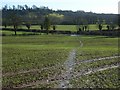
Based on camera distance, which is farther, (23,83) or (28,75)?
(28,75)

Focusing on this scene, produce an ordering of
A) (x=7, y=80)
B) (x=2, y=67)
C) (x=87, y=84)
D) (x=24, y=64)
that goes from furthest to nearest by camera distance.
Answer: (x=24, y=64)
(x=2, y=67)
(x=7, y=80)
(x=87, y=84)

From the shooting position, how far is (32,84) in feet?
64.1

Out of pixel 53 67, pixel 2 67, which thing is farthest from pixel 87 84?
pixel 2 67

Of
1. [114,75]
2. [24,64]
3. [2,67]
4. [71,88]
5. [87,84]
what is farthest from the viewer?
[24,64]

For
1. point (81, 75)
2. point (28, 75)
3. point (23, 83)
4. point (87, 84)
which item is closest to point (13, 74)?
point (28, 75)

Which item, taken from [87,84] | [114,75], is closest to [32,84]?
[87,84]

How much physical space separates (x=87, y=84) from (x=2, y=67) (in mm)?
10619

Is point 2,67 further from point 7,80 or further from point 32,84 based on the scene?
point 32,84

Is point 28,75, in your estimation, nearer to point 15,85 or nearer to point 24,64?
point 15,85

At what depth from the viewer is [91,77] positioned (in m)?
21.9

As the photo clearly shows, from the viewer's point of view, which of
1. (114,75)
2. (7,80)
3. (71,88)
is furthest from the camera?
(114,75)

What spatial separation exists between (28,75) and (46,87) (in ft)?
15.5

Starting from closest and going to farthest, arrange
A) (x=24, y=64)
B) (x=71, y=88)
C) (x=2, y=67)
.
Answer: (x=71, y=88), (x=2, y=67), (x=24, y=64)

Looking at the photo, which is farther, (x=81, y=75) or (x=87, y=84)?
(x=81, y=75)
